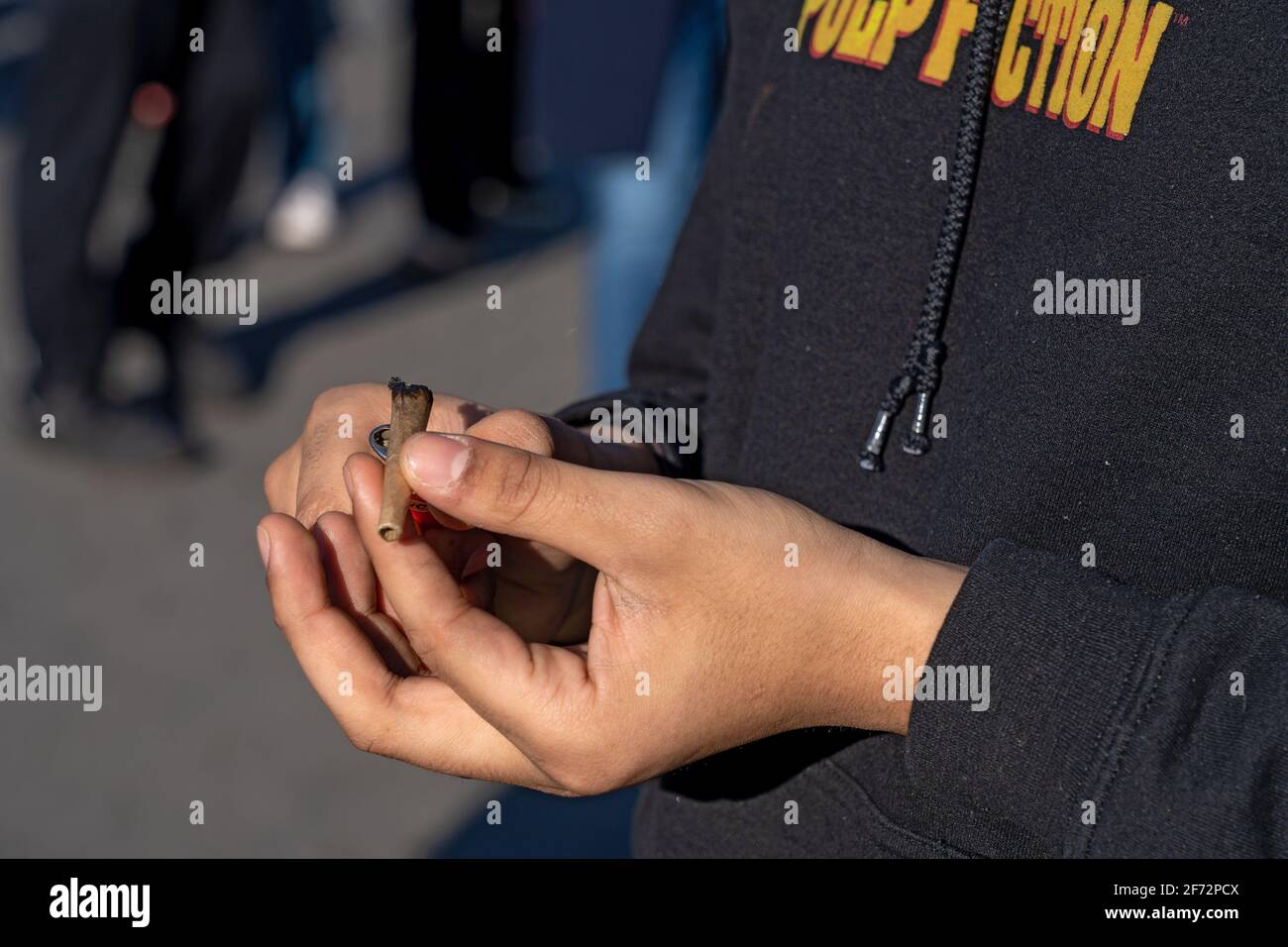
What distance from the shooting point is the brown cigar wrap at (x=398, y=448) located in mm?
974

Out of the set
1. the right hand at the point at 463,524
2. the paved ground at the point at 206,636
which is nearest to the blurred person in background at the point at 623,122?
the paved ground at the point at 206,636

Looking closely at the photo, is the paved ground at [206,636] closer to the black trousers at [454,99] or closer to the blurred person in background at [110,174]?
the blurred person in background at [110,174]

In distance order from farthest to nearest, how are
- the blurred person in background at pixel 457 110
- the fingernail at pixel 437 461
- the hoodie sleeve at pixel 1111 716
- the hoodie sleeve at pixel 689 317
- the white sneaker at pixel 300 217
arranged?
the white sneaker at pixel 300 217 < the blurred person in background at pixel 457 110 < the hoodie sleeve at pixel 689 317 < the fingernail at pixel 437 461 < the hoodie sleeve at pixel 1111 716

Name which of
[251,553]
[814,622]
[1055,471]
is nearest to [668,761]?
[814,622]

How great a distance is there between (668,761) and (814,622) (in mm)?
164

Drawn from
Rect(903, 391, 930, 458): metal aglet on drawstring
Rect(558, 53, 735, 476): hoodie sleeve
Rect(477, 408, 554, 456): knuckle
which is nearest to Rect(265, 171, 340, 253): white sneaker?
Rect(558, 53, 735, 476): hoodie sleeve

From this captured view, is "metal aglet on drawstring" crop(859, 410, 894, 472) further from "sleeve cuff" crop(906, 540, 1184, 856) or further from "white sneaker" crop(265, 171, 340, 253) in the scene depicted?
"white sneaker" crop(265, 171, 340, 253)

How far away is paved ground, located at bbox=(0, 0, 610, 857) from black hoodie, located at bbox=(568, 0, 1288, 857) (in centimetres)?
172

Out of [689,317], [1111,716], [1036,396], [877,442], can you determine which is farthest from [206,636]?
[1111,716]

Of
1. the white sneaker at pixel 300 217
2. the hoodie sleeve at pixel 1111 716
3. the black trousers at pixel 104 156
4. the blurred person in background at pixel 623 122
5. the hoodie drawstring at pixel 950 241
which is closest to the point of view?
the hoodie sleeve at pixel 1111 716

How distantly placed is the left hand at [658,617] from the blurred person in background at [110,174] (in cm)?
308

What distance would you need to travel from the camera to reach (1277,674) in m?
0.84

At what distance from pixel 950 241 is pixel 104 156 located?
3.28m

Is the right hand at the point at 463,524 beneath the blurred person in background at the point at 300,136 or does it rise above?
beneath
